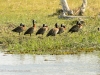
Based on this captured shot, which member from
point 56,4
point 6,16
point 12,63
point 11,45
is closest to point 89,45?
point 11,45

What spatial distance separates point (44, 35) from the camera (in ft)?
86.1

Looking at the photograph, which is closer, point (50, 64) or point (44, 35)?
point (50, 64)

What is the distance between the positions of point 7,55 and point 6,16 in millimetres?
15845

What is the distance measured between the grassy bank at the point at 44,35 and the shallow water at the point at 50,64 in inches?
34.0

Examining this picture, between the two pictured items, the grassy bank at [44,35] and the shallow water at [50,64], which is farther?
the grassy bank at [44,35]

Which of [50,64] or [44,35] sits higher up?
[44,35]

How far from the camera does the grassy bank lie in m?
21.3

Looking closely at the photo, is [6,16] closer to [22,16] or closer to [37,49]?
[22,16]

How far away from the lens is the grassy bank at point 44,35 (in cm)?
2134

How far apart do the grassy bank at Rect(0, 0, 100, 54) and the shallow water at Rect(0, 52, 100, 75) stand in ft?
2.84

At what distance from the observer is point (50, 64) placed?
18406mm

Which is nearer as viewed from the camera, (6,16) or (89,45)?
(89,45)

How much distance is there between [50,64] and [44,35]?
7.90 m

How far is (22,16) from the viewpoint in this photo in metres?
36.3
